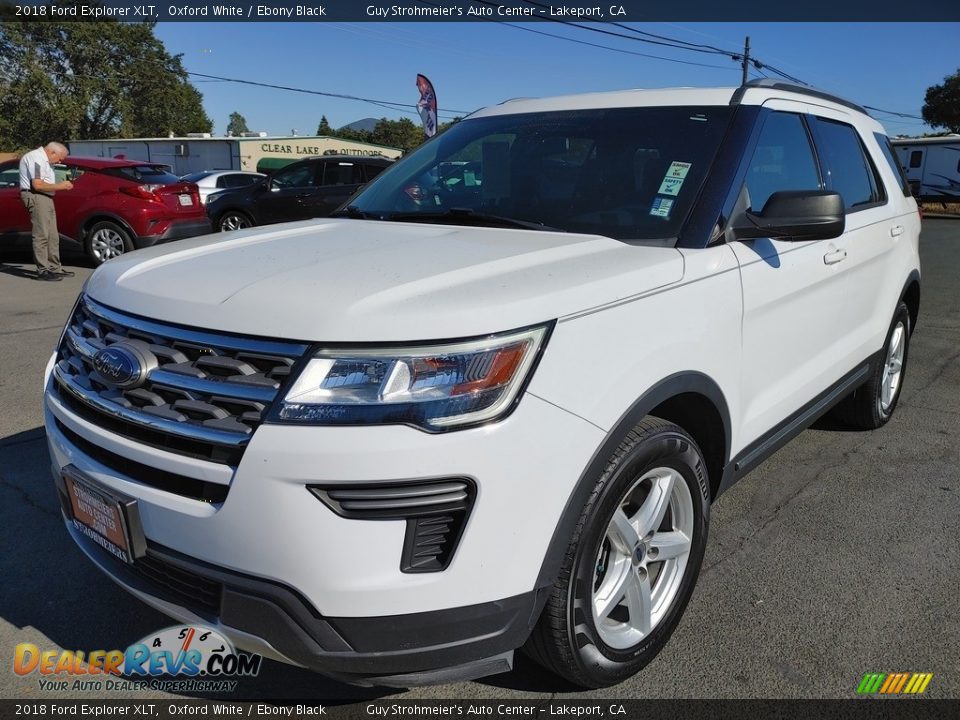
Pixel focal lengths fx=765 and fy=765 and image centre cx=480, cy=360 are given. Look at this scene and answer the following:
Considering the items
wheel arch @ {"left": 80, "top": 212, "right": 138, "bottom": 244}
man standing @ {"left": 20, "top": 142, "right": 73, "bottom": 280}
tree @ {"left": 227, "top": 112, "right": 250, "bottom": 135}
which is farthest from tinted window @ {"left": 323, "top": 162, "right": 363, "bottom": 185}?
tree @ {"left": 227, "top": 112, "right": 250, "bottom": 135}

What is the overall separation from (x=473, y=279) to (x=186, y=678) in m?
1.59

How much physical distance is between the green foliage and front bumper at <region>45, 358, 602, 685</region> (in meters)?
61.7

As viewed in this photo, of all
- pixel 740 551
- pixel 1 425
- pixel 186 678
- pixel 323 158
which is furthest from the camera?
pixel 323 158

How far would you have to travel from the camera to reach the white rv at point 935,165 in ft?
98.9

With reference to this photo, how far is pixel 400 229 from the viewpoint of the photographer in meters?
2.92

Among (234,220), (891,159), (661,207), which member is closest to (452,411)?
(661,207)

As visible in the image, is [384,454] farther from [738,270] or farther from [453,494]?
[738,270]

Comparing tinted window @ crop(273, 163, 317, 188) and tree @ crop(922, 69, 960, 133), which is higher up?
tree @ crop(922, 69, 960, 133)

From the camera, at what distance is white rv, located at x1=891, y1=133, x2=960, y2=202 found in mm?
30141

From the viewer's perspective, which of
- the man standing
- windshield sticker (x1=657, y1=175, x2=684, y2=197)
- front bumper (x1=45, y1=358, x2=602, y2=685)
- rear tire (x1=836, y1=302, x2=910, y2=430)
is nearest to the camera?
front bumper (x1=45, y1=358, x2=602, y2=685)

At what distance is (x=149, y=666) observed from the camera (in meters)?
2.48

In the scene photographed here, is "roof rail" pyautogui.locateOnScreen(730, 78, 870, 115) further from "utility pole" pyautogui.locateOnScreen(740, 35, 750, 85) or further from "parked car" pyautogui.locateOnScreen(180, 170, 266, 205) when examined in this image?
"utility pole" pyautogui.locateOnScreen(740, 35, 750, 85)

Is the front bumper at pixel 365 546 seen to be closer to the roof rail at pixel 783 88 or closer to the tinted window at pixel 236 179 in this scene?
the roof rail at pixel 783 88

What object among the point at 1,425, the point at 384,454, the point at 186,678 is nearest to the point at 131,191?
the point at 1,425
